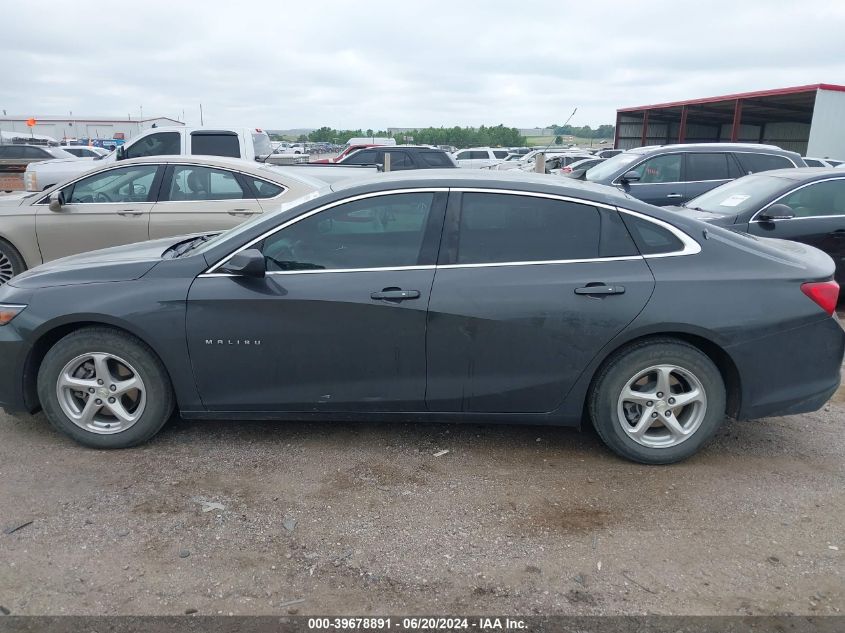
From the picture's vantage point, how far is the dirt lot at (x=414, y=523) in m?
2.87

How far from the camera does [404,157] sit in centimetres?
1659

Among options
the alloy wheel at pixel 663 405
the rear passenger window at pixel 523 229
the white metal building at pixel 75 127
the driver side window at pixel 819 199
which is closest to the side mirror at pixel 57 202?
the rear passenger window at pixel 523 229

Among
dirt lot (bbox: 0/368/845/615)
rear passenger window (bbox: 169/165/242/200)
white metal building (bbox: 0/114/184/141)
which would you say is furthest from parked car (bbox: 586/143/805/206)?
A: white metal building (bbox: 0/114/184/141)

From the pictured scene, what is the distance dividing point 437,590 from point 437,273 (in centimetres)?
166

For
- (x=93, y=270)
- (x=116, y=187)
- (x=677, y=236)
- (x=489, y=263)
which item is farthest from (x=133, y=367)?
(x=116, y=187)

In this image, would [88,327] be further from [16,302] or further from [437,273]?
[437,273]

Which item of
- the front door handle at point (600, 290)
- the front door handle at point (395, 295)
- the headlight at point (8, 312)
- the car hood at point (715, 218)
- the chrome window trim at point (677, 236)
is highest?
the chrome window trim at point (677, 236)

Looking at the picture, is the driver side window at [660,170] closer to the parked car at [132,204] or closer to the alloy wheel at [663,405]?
the parked car at [132,204]

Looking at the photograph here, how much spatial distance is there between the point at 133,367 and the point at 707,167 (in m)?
9.33

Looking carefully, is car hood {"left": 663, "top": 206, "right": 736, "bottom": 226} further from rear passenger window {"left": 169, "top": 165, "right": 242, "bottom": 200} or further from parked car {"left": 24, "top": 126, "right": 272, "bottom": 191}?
parked car {"left": 24, "top": 126, "right": 272, "bottom": 191}

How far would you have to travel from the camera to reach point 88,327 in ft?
13.0

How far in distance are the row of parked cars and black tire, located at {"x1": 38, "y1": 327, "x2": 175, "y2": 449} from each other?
0.4 inches

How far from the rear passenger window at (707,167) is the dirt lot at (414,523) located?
22.9 feet

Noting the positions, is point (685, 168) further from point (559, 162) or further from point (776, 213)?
point (559, 162)
